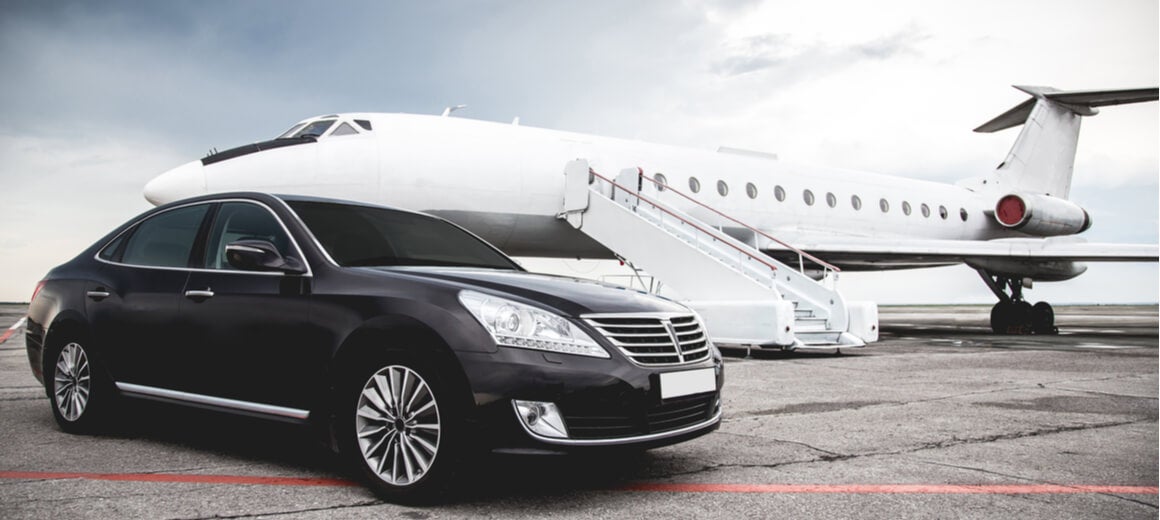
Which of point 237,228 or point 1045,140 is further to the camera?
point 1045,140

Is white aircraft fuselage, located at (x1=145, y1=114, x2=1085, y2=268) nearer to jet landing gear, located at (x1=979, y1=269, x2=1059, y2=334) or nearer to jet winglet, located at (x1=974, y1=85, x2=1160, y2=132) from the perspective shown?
jet landing gear, located at (x1=979, y1=269, x2=1059, y2=334)

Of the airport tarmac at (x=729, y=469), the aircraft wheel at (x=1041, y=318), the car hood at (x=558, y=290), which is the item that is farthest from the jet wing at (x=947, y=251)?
the car hood at (x=558, y=290)

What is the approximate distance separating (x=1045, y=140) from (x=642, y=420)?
2389 cm

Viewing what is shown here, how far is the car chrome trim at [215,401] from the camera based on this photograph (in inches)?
161

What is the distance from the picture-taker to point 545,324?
3648 mm

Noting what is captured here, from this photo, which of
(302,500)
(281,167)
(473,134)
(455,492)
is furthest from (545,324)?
(473,134)

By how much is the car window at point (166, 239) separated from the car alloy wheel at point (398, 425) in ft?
5.98

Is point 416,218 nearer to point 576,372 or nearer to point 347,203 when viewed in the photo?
point 347,203

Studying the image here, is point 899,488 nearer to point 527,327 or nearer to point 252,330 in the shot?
point 527,327

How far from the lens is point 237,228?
487 cm

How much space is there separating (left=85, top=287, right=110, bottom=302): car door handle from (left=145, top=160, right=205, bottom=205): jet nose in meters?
6.22

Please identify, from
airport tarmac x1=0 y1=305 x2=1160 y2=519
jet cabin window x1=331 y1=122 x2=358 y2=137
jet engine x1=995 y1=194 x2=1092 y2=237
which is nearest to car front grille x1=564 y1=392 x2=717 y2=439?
airport tarmac x1=0 y1=305 x2=1160 y2=519

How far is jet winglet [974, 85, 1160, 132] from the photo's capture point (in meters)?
21.8

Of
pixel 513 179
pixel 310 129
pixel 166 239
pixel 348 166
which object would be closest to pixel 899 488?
pixel 166 239
